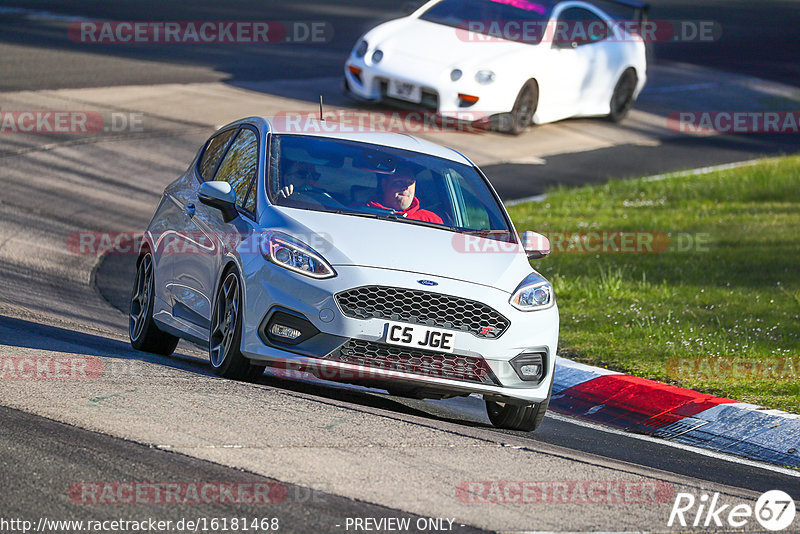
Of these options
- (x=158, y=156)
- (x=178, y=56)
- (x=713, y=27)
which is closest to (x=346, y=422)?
(x=158, y=156)

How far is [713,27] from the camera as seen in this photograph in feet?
117

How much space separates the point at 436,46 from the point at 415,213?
10.8 metres

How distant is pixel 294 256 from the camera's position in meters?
7.60

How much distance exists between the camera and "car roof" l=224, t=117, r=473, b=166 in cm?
887

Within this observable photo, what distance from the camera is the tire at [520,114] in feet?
64.0

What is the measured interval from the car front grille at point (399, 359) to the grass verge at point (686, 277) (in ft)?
8.93
